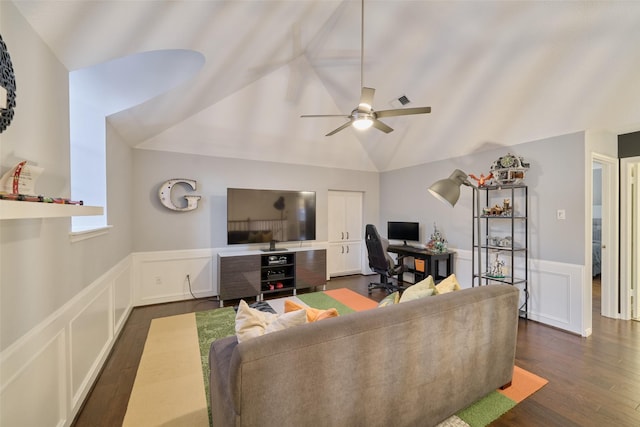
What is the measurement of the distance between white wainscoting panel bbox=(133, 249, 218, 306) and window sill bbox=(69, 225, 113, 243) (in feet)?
4.91

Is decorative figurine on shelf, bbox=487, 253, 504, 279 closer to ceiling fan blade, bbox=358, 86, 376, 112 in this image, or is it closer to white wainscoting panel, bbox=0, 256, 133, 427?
ceiling fan blade, bbox=358, 86, 376, 112

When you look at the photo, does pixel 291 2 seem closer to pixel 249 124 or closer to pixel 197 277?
pixel 249 124

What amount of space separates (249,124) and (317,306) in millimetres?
3071

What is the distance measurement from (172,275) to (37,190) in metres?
2.90

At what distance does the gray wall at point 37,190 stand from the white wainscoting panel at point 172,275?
1.98m

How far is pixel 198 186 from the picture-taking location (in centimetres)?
415

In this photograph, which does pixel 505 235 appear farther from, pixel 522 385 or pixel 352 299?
pixel 352 299

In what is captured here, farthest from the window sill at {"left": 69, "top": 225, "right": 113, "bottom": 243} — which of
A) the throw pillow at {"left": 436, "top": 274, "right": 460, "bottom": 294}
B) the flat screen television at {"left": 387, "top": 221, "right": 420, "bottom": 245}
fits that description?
the flat screen television at {"left": 387, "top": 221, "right": 420, "bottom": 245}

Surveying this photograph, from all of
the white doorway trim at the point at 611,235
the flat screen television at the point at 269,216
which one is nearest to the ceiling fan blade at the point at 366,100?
the flat screen television at the point at 269,216

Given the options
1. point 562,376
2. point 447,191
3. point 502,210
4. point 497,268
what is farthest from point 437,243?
point 562,376

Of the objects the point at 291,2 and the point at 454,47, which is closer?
the point at 291,2

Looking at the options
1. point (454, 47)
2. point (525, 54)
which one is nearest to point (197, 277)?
point (454, 47)

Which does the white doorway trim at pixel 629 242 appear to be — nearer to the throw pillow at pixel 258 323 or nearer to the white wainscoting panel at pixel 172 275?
the throw pillow at pixel 258 323

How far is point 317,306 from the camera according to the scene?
3766 millimetres
